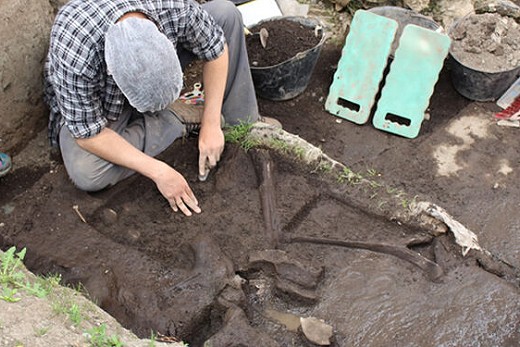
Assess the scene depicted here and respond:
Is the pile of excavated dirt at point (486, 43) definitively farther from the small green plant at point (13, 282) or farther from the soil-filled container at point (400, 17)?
the small green plant at point (13, 282)

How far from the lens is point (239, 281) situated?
2.81 m

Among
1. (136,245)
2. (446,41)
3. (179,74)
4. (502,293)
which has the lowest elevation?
(136,245)

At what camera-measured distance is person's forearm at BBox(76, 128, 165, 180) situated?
288 centimetres

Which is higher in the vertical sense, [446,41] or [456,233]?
[446,41]

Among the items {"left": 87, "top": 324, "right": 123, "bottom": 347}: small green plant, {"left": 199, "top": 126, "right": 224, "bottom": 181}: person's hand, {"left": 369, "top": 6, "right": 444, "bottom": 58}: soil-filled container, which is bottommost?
{"left": 199, "top": 126, "right": 224, "bottom": 181}: person's hand

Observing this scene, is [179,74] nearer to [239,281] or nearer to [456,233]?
[239,281]

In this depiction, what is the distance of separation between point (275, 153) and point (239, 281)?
945 millimetres

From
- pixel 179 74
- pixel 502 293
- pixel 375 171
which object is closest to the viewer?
pixel 179 74

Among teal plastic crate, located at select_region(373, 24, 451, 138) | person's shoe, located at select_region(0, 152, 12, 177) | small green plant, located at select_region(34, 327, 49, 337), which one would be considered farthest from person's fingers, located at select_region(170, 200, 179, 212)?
teal plastic crate, located at select_region(373, 24, 451, 138)

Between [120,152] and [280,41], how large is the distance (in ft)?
5.46

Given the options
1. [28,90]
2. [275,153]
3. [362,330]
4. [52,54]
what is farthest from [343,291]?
[28,90]

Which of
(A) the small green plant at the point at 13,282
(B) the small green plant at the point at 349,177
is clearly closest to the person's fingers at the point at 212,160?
(B) the small green plant at the point at 349,177

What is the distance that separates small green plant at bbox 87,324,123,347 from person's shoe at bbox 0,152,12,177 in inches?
53.6

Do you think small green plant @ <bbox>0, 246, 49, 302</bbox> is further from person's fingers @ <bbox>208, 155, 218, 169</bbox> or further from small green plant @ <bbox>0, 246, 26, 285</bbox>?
person's fingers @ <bbox>208, 155, 218, 169</bbox>
